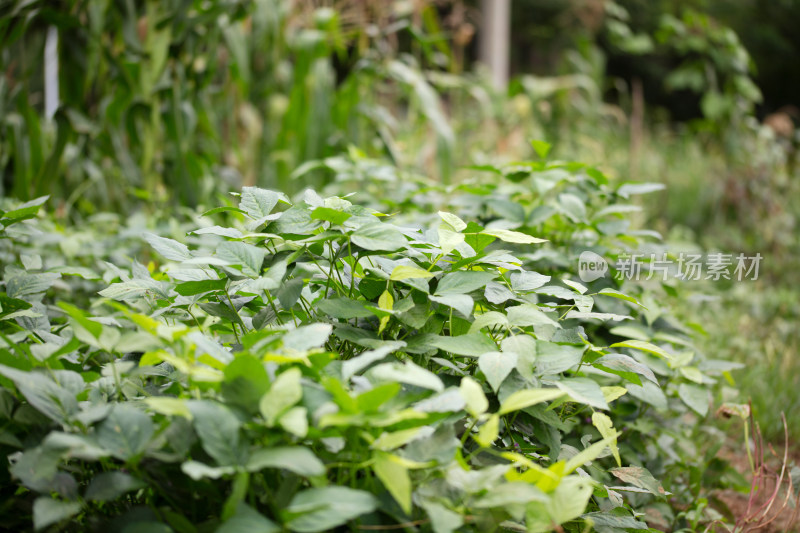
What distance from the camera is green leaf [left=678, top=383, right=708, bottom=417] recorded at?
37.2 inches

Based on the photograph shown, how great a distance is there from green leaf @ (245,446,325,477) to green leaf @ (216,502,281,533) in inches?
1.3

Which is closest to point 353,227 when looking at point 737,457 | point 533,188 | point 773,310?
point 533,188

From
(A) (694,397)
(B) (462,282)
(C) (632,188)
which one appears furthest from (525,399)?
(C) (632,188)

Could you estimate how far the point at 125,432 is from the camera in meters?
0.50

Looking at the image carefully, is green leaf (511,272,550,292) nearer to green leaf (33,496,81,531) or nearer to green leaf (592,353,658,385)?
green leaf (592,353,658,385)

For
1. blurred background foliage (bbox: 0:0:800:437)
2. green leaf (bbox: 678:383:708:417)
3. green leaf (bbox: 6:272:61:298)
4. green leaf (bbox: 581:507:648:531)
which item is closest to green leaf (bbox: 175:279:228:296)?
green leaf (bbox: 6:272:61:298)

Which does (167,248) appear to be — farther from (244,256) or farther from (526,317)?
(526,317)

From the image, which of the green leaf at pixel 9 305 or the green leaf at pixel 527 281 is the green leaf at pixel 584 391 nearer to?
the green leaf at pixel 527 281

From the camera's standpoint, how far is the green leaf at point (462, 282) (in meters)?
0.63

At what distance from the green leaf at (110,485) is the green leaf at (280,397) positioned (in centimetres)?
13

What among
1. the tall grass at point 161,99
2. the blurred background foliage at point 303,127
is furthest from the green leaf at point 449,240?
the tall grass at point 161,99

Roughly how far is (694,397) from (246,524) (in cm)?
79

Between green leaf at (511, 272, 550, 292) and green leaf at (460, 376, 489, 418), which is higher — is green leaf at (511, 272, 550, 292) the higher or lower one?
the higher one

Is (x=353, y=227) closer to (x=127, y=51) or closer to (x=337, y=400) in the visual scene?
(x=337, y=400)
